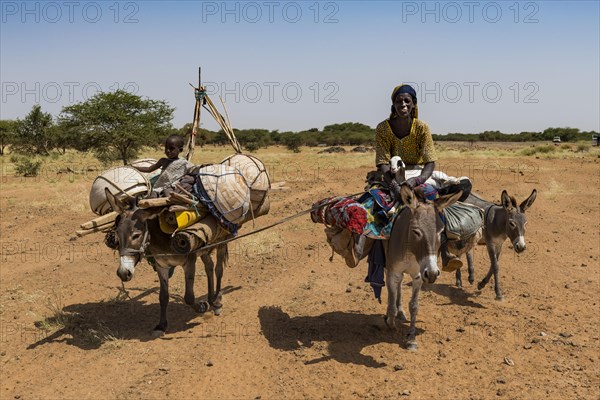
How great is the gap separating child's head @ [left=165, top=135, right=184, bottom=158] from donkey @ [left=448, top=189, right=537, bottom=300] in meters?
4.56

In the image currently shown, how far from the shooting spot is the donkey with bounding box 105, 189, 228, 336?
631 centimetres

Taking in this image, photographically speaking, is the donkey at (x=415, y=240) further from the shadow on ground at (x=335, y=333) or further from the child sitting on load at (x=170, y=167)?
the child sitting on load at (x=170, y=167)

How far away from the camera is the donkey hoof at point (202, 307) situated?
7774mm

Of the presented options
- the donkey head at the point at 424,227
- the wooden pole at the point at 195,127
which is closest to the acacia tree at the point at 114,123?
the wooden pole at the point at 195,127

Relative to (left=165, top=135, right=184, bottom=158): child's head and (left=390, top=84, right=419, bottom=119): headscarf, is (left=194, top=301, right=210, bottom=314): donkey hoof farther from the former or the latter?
(left=390, top=84, right=419, bottom=119): headscarf

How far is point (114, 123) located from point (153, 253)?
80.5 feet

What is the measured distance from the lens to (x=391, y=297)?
6.75m

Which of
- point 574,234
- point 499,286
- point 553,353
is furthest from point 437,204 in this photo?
point 574,234

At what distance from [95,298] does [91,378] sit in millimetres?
2950

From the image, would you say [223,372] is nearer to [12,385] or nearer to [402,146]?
[12,385]

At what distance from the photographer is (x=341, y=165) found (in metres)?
31.3

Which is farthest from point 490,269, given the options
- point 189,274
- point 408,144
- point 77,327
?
point 77,327

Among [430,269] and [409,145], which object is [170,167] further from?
[430,269]

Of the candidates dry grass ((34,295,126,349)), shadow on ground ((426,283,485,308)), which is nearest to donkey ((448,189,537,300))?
shadow on ground ((426,283,485,308))
